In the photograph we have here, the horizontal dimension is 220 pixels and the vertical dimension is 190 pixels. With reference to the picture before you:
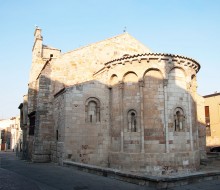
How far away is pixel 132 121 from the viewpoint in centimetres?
1328

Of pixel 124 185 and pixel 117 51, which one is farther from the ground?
pixel 117 51

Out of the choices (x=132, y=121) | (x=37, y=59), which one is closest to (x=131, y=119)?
(x=132, y=121)

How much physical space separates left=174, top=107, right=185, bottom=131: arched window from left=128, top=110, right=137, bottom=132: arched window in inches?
88.4

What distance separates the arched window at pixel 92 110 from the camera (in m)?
→ 14.2

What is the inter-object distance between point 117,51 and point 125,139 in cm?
794

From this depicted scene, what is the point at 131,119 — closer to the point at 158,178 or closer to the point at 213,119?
the point at 158,178

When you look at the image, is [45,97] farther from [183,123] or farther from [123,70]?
[183,123]

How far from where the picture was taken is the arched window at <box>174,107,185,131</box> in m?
13.1

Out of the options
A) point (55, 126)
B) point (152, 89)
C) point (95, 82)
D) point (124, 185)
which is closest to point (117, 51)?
point (95, 82)

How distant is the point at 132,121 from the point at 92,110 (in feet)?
8.84

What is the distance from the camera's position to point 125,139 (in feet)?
43.0

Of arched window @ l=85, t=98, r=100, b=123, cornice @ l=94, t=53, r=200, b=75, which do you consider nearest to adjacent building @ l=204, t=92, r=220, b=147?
cornice @ l=94, t=53, r=200, b=75

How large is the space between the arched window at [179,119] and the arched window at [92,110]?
4.63 metres

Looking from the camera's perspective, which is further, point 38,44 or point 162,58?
point 38,44
